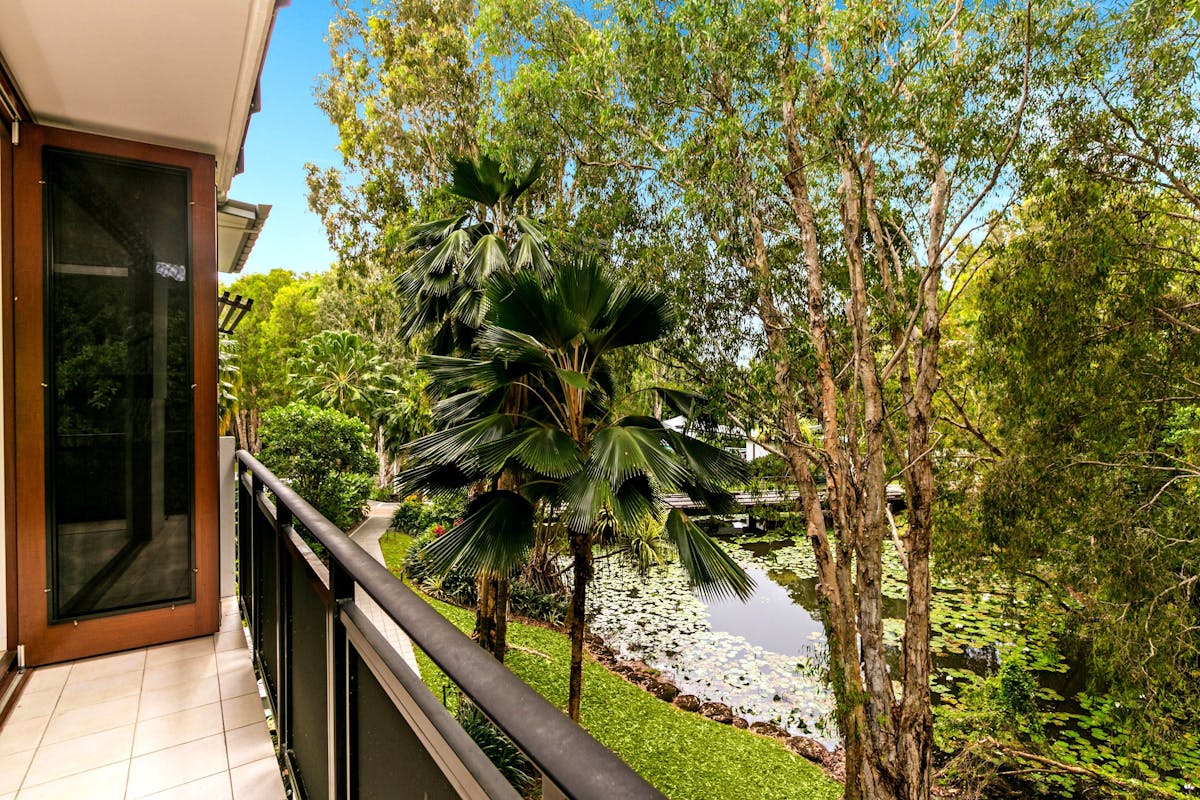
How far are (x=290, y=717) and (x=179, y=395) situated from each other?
2006 millimetres

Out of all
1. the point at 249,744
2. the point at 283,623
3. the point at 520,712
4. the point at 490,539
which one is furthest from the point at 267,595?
the point at 520,712

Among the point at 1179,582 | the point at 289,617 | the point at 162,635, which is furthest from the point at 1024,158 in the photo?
the point at 162,635

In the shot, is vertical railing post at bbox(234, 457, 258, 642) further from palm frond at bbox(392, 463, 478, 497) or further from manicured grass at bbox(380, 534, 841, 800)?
manicured grass at bbox(380, 534, 841, 800)

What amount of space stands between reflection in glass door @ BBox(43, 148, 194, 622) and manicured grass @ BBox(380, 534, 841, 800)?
2.50 meters

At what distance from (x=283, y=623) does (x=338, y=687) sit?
2.53 ft

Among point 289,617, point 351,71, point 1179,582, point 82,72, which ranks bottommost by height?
point 1179,582

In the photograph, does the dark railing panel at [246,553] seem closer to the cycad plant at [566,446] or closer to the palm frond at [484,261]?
the cycad plant at [566,446]

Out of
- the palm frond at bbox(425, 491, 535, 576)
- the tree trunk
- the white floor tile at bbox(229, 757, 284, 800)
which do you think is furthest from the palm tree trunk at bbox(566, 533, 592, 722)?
the white floor tile at bbox(229, 757, 284, 800)

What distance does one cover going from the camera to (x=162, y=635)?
286 cm

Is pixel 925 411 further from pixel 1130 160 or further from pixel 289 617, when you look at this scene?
pixel 289 617

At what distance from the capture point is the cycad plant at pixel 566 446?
144 inches

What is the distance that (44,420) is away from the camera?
2617mm

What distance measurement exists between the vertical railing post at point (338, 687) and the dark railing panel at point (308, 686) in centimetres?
8

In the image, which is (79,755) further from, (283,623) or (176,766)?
(283,623)
